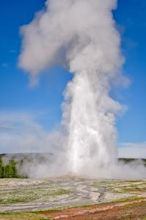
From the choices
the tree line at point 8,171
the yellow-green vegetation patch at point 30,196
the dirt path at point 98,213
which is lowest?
the dirt path at point 98,213

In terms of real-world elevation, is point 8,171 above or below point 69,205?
above

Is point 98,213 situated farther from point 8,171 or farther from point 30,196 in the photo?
point 8,171

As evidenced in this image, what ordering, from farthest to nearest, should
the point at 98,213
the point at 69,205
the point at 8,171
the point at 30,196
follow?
the point at 8,171, the point at 30,196, the point at 69,205, the point at 98,213

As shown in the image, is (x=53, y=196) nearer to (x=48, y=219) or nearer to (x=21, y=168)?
(x=48, y=219)

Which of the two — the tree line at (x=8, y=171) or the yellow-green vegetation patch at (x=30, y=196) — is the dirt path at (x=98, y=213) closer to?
the yellow-green vegetation patch at (x=30, y=196)

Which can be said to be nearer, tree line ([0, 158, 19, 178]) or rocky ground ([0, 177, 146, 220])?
rocky ground ([0, 177, 146, 220])

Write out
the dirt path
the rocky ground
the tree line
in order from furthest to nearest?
1. the tree line
2. the rocky ground
3. the dirt path

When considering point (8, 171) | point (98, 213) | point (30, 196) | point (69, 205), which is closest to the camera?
point (98, 213)

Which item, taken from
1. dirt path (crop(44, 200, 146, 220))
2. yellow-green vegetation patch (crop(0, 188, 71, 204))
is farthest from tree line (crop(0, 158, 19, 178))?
dirt path (crop(44, 200, 146, 220))

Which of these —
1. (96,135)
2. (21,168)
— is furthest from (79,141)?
(21,168)

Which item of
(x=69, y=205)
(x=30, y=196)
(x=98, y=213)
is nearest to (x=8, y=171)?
(x=30, y=196)

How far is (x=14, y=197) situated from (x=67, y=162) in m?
83.8

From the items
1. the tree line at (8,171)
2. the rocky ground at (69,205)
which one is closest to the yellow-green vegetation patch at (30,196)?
the rocky ground at (69,205)

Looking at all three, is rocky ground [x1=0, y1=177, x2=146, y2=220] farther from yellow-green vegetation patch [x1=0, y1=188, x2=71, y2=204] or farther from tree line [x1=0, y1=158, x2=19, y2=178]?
tree line [x1=0, y1=158, x2=19, y2=178]
